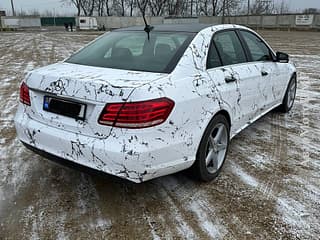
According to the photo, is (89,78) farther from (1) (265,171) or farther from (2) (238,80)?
(1) (265,171)

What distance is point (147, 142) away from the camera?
246cm

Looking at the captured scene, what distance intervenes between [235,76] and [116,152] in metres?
1.67

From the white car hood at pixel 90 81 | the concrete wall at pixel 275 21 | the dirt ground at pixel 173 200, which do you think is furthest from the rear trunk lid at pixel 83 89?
the concrete wall at pixel 275 21

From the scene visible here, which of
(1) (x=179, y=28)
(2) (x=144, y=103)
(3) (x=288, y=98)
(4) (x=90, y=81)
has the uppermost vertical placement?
(1) (x=179, y=28)

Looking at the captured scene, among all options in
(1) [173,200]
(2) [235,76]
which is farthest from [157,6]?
(1) [173,200]

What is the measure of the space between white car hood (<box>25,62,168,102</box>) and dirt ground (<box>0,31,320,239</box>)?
2.21ft

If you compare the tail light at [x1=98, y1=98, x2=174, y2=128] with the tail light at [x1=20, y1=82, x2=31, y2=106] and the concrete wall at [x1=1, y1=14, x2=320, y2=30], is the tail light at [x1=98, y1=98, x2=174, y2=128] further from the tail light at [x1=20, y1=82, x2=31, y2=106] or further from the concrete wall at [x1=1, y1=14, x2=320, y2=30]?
the concrete wall at [x1=1, y1=14, x2=320, y2=30]

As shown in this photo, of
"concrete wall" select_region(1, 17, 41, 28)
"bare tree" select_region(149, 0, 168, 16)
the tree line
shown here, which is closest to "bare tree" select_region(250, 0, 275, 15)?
the tree line

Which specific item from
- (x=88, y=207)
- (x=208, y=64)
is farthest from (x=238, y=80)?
(x=88, y=207)

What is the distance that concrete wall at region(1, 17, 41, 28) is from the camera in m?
46.6

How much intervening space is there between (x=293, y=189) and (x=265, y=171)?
411 mm

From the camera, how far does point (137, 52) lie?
3.23 m

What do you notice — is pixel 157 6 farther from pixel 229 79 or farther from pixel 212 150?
pixel 212 150

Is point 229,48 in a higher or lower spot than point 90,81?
higher
